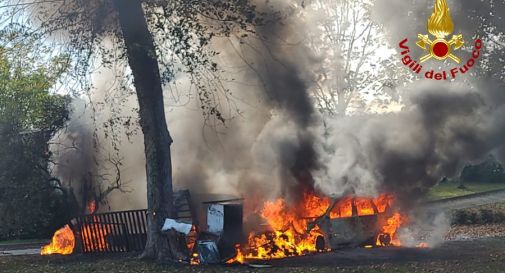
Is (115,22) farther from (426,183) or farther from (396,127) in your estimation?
(426,183)

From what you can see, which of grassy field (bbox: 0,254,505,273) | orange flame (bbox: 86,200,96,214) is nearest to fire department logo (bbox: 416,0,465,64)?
grassy field (bbox: 0,254,505,273)

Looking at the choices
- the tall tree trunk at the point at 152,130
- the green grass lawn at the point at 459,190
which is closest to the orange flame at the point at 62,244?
the tall tree trunk at the point at 152,130

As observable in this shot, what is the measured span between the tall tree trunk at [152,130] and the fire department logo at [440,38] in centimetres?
921

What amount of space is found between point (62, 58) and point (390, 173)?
32.4 ft

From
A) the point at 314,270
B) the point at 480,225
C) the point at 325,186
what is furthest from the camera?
the point at 480,225

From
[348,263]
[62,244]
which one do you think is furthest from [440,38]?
[62,244]

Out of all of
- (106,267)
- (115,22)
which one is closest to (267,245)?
(106,267)

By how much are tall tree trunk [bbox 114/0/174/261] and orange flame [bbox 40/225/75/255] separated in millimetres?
4280

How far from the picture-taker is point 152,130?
1420cm

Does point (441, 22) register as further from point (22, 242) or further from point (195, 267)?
point (22, 242)

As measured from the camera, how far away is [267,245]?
14391 millimetres

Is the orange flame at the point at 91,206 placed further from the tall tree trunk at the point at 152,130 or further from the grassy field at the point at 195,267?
the tall tree trunk at the point at 152,130

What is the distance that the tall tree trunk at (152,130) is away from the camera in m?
13.8

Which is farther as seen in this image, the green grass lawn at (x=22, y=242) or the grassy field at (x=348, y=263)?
the green grass lawn at (x=22, y=242)
